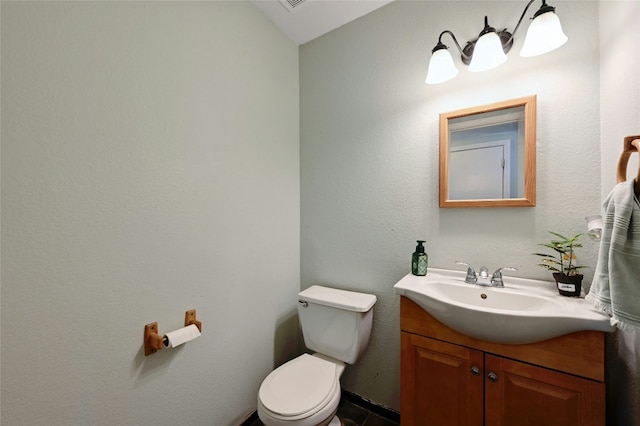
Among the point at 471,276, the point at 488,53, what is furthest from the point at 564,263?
the point at 488,53

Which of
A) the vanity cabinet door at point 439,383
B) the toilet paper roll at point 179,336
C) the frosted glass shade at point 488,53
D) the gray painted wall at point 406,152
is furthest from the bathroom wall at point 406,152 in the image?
the toilet paper roll at point 179,336

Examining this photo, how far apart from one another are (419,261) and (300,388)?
2.82 feet

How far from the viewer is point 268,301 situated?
1.50m

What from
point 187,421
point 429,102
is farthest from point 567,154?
point 187,421

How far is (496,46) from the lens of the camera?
106 centimetres

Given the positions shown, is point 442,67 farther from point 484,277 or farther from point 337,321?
point 337,321

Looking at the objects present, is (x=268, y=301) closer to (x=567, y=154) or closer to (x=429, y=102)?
(x=429, y=102)

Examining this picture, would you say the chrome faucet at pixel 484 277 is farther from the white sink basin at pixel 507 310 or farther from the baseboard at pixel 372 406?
the baseboard at pixel 372 406

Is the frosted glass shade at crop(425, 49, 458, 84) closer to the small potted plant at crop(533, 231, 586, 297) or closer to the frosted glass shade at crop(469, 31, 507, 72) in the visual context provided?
the frosted glass shade at crop(469, 31, 507, 72)

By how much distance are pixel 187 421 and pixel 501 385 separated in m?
1.32

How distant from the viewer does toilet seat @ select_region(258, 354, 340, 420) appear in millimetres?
1015

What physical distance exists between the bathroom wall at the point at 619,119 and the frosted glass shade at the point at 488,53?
328mm

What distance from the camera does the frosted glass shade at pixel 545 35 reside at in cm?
94

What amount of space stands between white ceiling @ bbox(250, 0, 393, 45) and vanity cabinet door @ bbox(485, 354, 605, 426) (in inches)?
75.5
